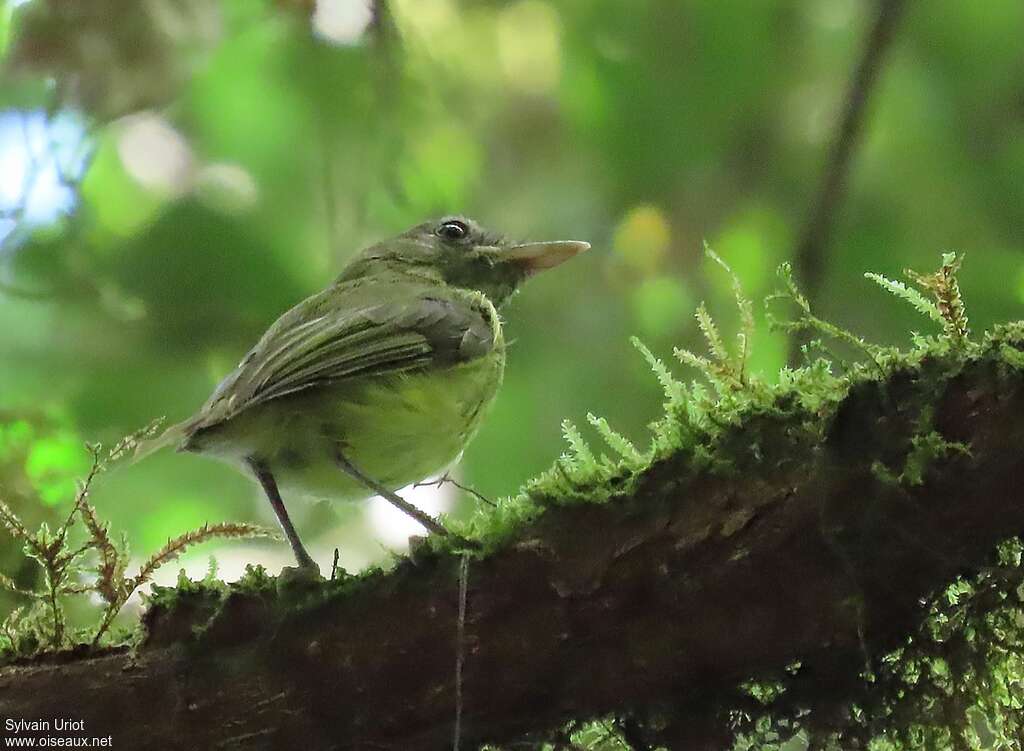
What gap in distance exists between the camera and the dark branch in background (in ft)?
10.2

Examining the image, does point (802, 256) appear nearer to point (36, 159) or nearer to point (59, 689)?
point (59, 689)

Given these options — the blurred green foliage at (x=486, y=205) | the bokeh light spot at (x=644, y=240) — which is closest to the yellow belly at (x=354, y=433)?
the blurred green foliage at (x=486, y=205)

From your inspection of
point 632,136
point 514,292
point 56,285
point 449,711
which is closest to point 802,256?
point 632,136

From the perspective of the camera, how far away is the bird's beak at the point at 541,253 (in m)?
3.53

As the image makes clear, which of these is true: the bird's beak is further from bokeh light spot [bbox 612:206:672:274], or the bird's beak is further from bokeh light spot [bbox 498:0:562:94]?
bokeh light spot [bbox 498:0:562:94]

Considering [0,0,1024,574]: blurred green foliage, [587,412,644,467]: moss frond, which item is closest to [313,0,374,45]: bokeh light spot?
[0,0,1024,574]: blurred green foliage

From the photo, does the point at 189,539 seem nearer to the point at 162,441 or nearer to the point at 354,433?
the point at 162,441

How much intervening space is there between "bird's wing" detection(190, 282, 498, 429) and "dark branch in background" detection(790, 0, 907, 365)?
0.89 m

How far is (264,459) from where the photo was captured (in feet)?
9.18

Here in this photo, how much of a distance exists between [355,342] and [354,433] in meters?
0.25

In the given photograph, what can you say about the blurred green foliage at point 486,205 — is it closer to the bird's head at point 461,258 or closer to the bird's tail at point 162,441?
the bird's head at point 461,258

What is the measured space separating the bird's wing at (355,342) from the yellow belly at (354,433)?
0.05 metres

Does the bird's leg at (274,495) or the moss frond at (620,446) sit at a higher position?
the bird's leg at (274,495)

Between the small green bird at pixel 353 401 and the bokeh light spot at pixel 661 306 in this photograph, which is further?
the bokeh light spot at pixel 661 306
